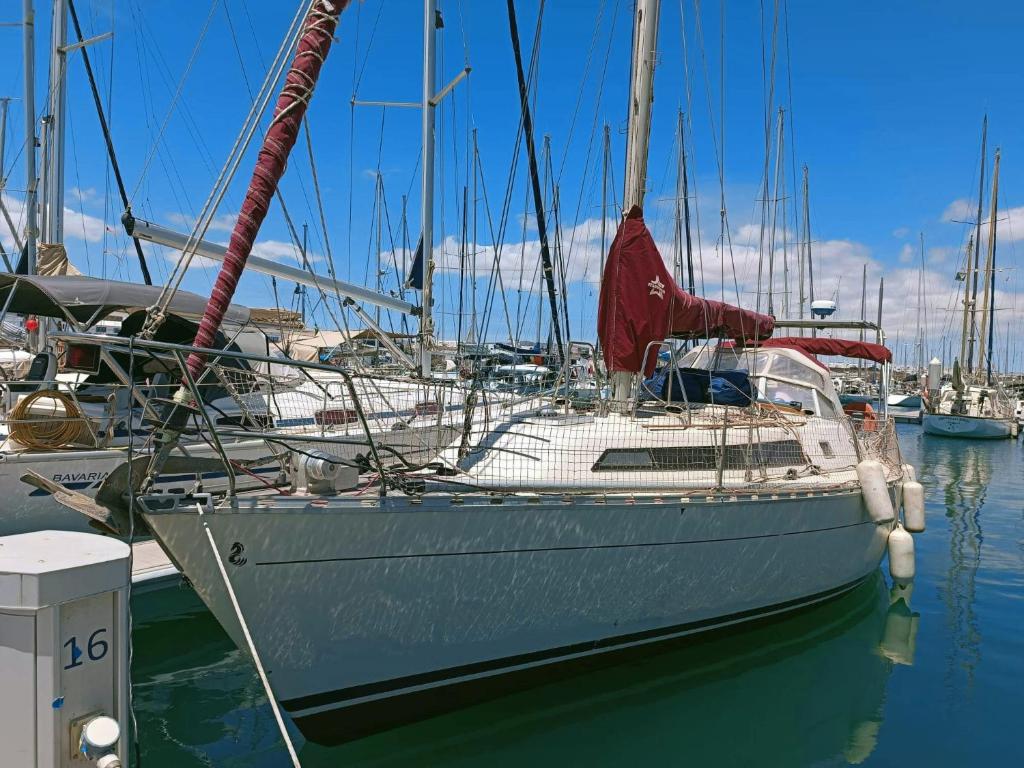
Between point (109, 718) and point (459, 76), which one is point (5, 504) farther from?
point (459, 76)

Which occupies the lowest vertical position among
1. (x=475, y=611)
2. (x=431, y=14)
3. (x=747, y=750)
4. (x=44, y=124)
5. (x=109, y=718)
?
(x=747, y=750)

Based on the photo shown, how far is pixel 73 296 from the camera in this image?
8.28 meters

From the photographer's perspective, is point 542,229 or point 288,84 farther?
point 542,229

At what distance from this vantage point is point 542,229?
953 centimetres

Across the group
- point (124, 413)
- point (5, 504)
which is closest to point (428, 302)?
point (124, 413)

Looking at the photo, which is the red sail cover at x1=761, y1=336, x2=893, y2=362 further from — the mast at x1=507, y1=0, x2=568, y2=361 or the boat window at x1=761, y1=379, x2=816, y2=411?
the mast at x1=507, y1=0, x2=568, y2=361

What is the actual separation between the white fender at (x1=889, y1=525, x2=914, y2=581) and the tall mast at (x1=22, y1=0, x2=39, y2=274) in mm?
12831

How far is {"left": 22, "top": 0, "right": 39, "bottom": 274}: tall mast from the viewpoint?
1174 cm

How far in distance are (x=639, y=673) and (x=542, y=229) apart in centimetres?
576

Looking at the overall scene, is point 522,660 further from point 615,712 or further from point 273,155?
point 273,155

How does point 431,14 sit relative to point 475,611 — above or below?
above

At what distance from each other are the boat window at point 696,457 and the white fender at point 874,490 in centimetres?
62

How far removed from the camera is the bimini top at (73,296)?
8.11 meters

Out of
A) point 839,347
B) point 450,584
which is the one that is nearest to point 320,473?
point 450,584
